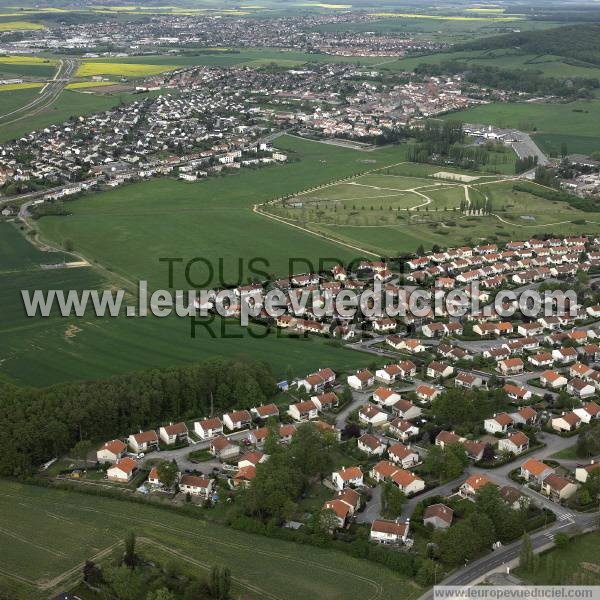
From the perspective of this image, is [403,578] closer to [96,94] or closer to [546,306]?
[546,306]

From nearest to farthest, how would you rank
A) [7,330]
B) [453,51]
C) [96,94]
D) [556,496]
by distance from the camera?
[556,496]
[7,330]
[96,94]
[453,51]

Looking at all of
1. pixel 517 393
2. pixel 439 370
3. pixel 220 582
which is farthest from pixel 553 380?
pixel 220 582

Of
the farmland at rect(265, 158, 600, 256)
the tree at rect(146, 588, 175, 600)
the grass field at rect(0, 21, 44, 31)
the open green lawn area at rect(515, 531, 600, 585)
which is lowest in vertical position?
the open green lawn area at rect(515, 531, 600, 585)

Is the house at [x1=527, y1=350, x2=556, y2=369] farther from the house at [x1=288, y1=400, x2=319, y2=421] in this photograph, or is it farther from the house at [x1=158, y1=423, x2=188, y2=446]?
the house at [x1=158, y1=423, x2=188, y2=446]

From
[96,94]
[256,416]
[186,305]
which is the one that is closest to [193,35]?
[96,94]

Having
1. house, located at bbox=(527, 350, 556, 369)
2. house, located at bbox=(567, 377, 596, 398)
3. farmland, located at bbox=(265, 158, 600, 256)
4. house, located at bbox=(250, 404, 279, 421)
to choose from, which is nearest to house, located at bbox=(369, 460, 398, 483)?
house, located at bbox=(250, 404, 279, 421)

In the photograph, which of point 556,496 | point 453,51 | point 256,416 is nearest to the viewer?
point 556,496
